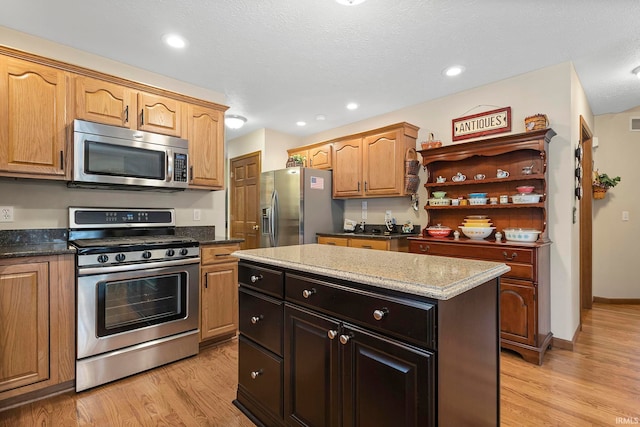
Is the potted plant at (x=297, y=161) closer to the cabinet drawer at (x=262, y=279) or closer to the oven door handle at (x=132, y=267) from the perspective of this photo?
the oven door handle at (x=132, y=267)

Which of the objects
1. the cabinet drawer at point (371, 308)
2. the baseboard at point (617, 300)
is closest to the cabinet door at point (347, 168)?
the cabinet drawer at point (371, 308)

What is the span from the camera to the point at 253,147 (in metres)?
5.10

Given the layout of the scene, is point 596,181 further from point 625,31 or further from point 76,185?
point 76,185

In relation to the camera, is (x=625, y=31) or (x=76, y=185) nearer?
(x=625, y=31)

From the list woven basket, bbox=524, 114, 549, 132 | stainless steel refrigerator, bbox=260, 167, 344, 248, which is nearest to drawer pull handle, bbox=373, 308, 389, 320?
woven basket, bbox=524, 114, 549, 132

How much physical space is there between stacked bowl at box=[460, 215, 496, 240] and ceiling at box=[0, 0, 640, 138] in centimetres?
138

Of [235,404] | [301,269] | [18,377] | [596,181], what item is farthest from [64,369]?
[596,181]

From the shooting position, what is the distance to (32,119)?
86.0 inches

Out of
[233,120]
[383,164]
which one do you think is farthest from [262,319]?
[233,120]

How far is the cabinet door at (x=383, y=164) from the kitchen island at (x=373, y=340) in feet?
6.78

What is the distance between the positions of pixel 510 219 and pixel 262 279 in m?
2.51

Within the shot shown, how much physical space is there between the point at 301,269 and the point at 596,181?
14.6 ft

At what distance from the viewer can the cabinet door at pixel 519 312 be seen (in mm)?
2514

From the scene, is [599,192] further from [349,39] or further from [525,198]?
[349,39]
